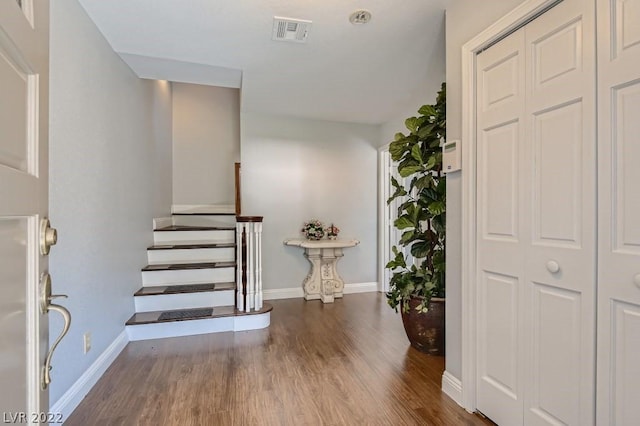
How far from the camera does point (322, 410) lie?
1830 millimetres

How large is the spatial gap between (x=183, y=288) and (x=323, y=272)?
172 centimetres

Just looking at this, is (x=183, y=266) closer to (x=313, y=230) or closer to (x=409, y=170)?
(x=313, y=230)

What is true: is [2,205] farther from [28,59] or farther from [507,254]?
[507,254]

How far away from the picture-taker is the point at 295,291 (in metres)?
4.30

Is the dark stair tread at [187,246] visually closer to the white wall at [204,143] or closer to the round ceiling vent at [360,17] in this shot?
the white wall at [204,143]

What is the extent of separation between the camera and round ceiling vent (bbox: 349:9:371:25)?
78.4 inches

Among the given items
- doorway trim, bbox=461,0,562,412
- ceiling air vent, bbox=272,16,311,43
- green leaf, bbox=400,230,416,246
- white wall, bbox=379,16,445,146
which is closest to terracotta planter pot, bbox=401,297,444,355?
green leaf, bbox=400,230,416,246

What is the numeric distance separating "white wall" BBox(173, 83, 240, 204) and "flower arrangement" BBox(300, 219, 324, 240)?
1712 mm

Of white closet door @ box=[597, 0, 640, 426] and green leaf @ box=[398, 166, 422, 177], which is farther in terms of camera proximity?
green leaf @ box=[398, 166, 422, 177]

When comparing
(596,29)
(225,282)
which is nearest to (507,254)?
(596,29)

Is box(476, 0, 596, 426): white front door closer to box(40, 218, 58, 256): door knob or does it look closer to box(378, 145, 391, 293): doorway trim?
box(40, 218, 58, 256): door knob

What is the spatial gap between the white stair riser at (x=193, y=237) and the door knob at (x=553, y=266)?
10.8 feet

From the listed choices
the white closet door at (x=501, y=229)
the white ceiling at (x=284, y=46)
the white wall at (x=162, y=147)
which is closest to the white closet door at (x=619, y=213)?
the white closet door at (x=501, y=229)

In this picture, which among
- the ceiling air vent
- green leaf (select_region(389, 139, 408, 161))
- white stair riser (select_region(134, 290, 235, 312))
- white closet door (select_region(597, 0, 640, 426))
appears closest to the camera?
white closet door (select_region(597, 0, 640, 426))
